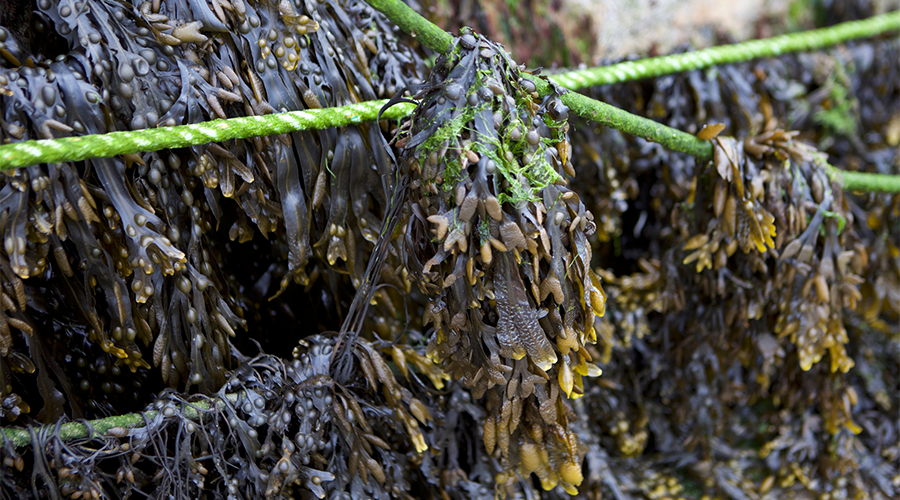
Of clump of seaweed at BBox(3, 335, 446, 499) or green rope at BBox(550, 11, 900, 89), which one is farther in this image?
green rope at BBox(550, 11, 900, 89)

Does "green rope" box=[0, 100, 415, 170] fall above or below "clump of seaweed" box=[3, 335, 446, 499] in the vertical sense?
above

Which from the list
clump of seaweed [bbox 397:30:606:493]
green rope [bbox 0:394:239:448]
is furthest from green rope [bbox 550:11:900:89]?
green rope [bbox 0:394:239:448]

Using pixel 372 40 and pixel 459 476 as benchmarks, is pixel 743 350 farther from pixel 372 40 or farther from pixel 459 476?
pixel 372 40

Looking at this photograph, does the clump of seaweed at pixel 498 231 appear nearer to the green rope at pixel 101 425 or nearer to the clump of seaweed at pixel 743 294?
the green rope at pixel 101 425

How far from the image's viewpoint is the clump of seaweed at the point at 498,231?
902mm

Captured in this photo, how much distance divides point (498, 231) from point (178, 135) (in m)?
0.57

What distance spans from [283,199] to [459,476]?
864mm

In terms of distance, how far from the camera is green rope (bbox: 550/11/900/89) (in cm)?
142

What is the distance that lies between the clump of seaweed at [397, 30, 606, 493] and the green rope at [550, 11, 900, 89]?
1.38ft

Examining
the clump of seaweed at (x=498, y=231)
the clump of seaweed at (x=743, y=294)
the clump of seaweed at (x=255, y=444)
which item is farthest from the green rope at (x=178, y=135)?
the clump of seaweed at (x=743, y=294)

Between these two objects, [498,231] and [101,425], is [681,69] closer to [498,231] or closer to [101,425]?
[498,231]

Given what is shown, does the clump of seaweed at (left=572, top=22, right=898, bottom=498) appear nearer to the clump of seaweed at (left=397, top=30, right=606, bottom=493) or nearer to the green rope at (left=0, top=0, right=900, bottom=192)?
the green rope at (left=0, top=0, right=900, bottom=192)

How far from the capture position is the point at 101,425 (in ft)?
3.49

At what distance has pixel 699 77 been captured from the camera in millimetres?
1819
